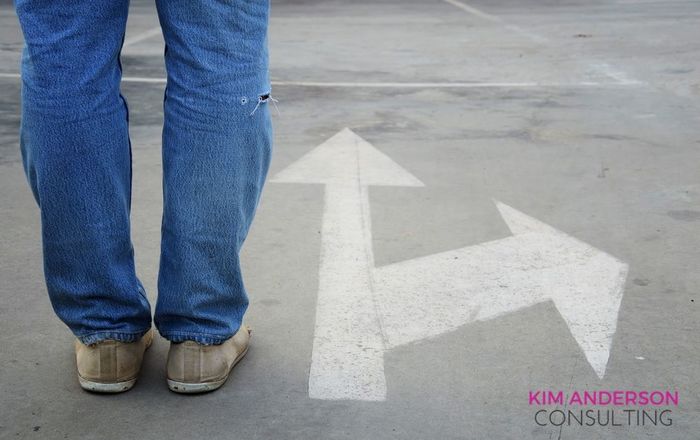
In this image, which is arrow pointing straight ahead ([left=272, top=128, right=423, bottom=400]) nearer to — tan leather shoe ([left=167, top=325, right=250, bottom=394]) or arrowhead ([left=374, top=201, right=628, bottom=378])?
arrowhead ([left=374, top=201, right=628, bottom=378])

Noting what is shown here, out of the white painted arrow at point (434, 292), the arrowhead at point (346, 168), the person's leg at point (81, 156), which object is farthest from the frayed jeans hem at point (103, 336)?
the arrowhead at point (346, 168)

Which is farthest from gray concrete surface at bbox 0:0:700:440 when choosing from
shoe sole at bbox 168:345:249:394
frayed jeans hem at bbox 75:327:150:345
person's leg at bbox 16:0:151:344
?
person's leg at bbox 16:0:151:344

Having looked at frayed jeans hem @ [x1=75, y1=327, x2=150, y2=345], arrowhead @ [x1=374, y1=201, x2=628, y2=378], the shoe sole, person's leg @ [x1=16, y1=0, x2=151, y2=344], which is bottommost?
arrowhead @ [x1=374, y1=201, x2=628, y2=378]

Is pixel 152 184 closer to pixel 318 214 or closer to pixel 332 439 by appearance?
pixel 318 214

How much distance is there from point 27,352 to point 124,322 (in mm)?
356

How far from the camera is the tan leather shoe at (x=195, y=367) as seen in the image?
227 centimetres

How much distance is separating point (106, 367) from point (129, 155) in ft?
1.60

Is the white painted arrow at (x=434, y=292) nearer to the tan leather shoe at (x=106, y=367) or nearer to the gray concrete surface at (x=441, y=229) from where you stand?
the gray concrete surface at (x=441, y=229)

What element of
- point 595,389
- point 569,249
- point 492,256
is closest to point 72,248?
point 595,389

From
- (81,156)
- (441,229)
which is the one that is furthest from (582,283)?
(81,156)

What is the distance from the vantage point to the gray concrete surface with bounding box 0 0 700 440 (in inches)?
86.3

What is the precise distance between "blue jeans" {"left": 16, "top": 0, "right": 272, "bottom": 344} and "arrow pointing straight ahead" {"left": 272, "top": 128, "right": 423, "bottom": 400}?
1.04 ft

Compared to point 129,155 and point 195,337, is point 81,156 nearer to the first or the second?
point 129,155

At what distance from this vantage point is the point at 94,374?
7.45 feet
